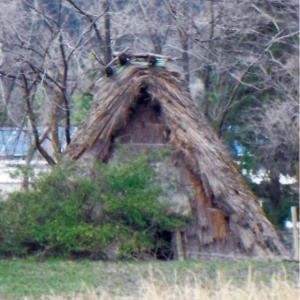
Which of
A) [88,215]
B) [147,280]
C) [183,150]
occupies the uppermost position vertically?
[183,150]

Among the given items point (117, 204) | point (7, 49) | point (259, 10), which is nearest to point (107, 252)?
→ point (117, 204)

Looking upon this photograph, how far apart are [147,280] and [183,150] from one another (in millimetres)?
4943

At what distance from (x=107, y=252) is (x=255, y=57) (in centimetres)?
952

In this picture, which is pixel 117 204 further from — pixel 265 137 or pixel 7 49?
pixel 265 137

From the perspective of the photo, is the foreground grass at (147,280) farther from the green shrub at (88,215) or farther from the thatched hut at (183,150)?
the thatched hut at (183,150)

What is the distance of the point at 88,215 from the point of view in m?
14.7

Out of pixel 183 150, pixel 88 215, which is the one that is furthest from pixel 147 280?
pixel 183 150

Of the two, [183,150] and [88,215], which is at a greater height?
[183,150]

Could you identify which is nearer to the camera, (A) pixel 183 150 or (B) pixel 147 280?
(B) pixel 147 280

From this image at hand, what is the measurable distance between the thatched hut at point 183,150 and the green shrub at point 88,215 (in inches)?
30.1

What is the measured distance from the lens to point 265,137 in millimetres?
22922

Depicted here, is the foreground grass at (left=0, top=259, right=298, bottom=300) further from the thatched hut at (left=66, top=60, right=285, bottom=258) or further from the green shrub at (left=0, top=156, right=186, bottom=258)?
the thatched hut at (left=66, top=60, right=285, bottom=258)

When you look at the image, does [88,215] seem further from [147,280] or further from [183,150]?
[147,280]

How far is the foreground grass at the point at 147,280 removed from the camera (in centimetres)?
970
